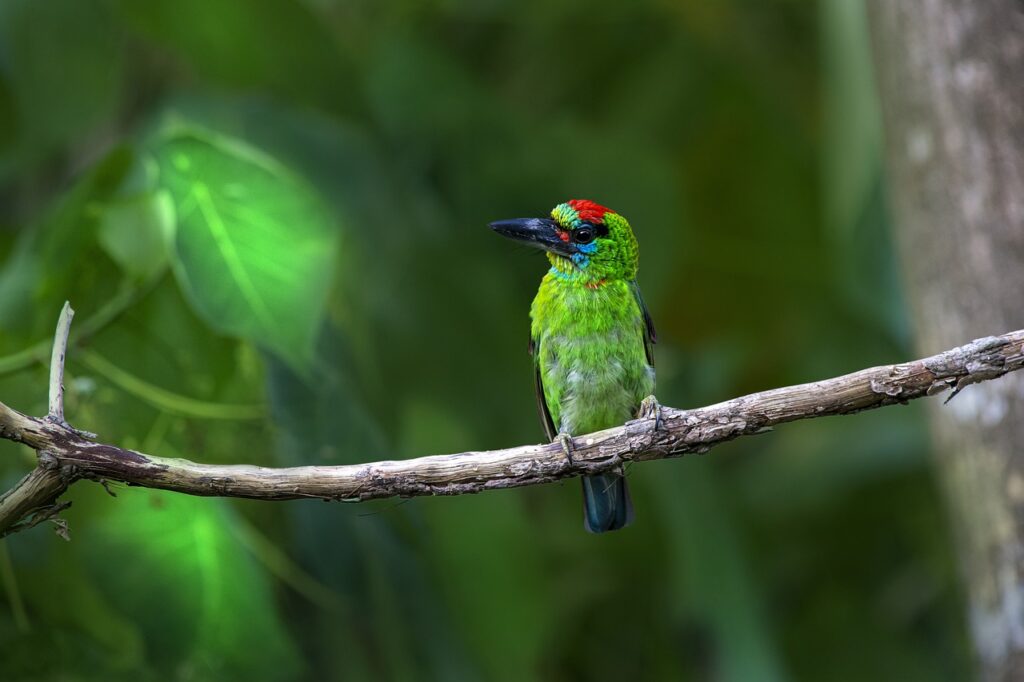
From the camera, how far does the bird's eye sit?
6.77 ft

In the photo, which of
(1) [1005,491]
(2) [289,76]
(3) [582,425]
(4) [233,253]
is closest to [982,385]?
(1) [1005,491]

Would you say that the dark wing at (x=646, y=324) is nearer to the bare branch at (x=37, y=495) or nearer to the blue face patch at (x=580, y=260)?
the blue face patch at (x=580, y=260)

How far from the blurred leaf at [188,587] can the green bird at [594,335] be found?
727mm

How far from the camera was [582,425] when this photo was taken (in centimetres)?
229

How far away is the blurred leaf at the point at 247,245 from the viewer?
7.13 ft

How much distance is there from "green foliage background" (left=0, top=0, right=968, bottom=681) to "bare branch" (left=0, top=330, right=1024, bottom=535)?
67 centimetres

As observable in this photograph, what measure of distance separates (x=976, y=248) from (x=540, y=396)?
3.28 feet

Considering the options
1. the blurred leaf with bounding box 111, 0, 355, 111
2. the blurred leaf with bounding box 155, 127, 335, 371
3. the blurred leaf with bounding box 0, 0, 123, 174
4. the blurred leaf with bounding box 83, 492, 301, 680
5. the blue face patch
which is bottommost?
the blurred leaf with bounding box 83, 492, 301, 680

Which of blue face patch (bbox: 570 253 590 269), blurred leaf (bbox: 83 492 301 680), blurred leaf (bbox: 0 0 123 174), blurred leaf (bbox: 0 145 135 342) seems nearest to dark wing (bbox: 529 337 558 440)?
blue face patch (bbox: 570 253 590 269)

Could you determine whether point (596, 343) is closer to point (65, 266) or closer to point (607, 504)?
point (607, 504)

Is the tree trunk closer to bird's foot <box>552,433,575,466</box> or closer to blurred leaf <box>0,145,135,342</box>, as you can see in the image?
bird's foot <box>552,433,575,466</box>

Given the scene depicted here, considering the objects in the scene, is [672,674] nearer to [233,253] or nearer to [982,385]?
[982,385]

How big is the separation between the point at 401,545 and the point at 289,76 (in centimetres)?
156

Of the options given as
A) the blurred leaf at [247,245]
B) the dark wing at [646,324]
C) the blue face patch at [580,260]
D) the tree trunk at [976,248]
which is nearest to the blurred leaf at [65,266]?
the blurred leaf at [247,245]
